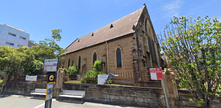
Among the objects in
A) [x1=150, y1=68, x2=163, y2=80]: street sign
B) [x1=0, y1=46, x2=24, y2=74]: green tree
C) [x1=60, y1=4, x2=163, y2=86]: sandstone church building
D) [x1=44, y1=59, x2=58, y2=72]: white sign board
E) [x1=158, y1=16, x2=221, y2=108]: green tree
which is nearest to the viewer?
[x1=158, y1=16, x2=221, y2=108]: green tree

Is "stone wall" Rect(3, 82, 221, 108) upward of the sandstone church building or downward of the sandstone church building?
downward

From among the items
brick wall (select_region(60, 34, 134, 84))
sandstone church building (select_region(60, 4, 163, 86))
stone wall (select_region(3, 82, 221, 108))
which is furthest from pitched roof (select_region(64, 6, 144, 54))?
stone wall (select_region(3, 82, 221, 108))

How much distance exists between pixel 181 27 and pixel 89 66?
44.7 feet

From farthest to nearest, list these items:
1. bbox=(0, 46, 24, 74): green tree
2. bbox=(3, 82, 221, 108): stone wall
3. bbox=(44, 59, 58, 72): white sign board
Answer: bbox=(0, 46, 24, 74): green tree < bbox=(44, 59, 58, 72): white sign board < bbox=(3, 82, 221, 108): stone wall

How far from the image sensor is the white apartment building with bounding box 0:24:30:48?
3353cm

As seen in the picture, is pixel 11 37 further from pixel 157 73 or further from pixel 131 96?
pixel 157 73

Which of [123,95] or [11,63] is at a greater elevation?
[11,63]

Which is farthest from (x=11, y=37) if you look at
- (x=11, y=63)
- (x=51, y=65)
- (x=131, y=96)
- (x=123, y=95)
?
(x=131, y=96)

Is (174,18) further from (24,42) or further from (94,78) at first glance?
(24,42)

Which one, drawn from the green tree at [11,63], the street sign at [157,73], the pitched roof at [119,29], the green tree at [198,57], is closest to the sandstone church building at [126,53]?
the pitched roof at [119,29]

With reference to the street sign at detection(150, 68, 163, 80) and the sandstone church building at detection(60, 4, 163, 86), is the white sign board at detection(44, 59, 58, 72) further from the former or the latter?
the street sign at detection(150, 68, 163, 80)

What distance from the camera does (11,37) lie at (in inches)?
1414


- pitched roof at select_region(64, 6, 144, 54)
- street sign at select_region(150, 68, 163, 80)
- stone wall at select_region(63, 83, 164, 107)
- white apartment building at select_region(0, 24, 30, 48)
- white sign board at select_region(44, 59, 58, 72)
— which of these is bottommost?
stone wall at select_region(63, 83, 164, 107)

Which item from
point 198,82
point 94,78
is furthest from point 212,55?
point 94,78
